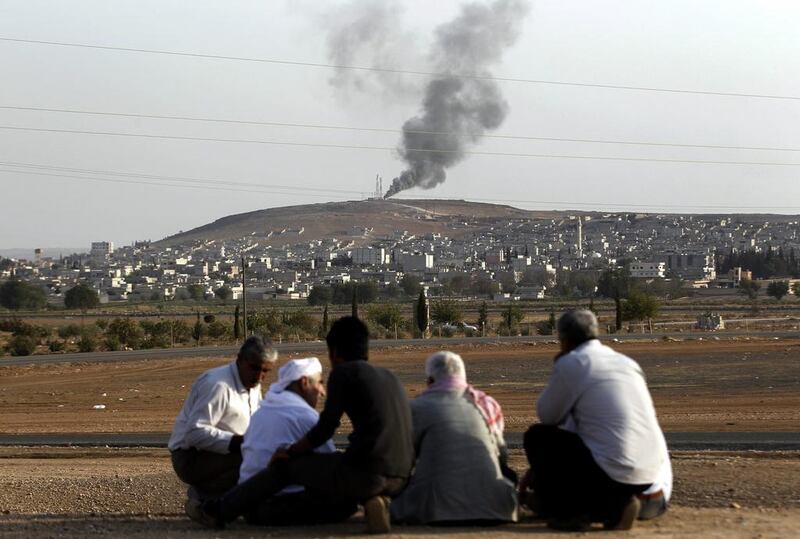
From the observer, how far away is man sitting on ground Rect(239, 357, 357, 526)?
902cm

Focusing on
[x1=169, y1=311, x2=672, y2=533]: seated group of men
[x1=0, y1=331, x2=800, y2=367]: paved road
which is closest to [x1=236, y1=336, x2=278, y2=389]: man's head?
[x1=169, y1=311, x2=672, y2=533]: seated group of men

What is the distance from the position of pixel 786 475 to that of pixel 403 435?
16.1 ft

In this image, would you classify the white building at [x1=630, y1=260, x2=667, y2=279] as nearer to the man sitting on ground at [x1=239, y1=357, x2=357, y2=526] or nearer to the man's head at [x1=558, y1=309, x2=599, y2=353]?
the man sitting on ground at [x1=239, y1=357, x2=357, y2=526]

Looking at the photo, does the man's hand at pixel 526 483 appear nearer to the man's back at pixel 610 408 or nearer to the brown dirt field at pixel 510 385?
the man's back at pixel 610 408

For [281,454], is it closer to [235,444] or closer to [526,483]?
[235,444]

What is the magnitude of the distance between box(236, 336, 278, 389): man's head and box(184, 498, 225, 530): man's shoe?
1033 millimetres

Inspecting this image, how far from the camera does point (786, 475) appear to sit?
1185 cm

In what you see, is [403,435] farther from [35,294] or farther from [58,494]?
[35,294]

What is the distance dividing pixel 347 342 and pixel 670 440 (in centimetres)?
1103

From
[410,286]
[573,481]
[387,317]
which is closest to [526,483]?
[573,481]

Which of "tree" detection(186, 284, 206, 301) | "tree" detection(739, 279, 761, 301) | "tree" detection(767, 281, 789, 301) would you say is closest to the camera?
"tree" detection(767, 281, 789, 301)

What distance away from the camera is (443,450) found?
8.75 meters

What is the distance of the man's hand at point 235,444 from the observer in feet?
32.1

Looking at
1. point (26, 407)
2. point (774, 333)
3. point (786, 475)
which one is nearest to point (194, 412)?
point (786, 475)
